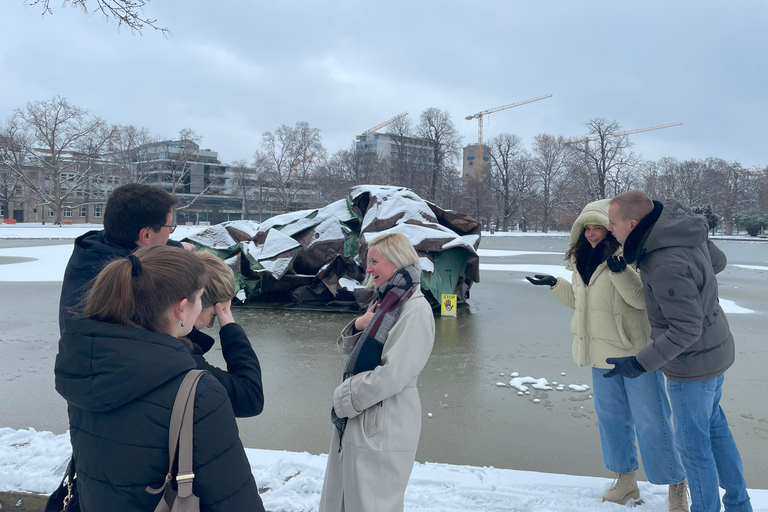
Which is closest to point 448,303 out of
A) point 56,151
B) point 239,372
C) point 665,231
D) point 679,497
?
point 679,497

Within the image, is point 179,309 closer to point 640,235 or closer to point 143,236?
point 143,236

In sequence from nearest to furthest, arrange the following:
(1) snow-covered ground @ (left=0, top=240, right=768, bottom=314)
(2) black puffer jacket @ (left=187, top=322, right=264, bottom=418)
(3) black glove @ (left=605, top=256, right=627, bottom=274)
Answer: (2) black puffer jacket @ (left=187, top=322, right=264, bottom=418), (3) black glove @ (left=605, top=256, right=627, bottom=274), (1) snow-covered ground @ (left=0, top=240, right=768, bottom=314)

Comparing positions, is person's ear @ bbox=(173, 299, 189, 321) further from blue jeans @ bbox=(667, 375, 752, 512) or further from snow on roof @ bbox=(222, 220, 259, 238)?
snow on roof @ bbox=(222, 220, 259, 238)

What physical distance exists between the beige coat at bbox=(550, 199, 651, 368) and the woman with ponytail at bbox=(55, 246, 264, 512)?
90.2 inches

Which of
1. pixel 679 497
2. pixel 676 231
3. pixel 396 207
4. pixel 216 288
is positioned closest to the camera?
pixel 216 288

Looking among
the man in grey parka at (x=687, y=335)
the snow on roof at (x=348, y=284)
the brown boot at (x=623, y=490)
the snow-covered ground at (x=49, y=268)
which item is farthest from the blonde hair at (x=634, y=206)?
the snow-covered ground at (x=49, y=268)

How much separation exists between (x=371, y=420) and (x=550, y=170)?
217 feet

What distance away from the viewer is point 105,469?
144 centimetres

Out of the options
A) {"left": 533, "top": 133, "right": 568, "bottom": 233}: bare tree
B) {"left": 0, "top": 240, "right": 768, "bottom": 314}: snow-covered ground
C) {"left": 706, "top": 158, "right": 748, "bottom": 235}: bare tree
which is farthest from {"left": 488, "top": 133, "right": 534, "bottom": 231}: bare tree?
{"left": 0, "top": 240, "right": 768, "bottom": 314}: snow-covered ground

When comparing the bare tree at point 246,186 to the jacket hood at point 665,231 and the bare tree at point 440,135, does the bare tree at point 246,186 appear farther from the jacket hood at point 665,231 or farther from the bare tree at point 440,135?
the jacket hood at point 665,231

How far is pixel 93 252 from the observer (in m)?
2.27

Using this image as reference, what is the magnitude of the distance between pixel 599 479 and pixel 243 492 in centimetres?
237

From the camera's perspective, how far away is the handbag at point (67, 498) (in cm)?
175

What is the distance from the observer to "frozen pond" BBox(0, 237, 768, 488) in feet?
Answer: 12.4
